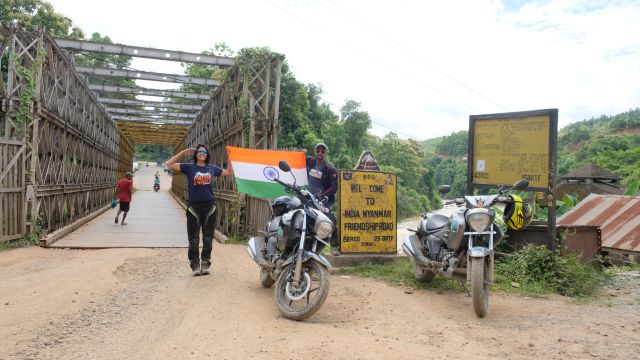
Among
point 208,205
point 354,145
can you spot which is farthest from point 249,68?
point 354,145

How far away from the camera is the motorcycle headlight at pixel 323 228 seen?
506 centimetres

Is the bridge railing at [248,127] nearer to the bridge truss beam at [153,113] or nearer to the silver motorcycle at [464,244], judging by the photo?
the silver motorcycle at [464,244]

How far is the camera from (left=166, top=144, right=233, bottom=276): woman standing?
22.5 feet

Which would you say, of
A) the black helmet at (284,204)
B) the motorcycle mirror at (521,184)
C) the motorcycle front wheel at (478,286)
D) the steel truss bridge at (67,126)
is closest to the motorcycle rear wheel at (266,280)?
the black helmet at (284,204)

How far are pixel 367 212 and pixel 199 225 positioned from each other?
2.67m

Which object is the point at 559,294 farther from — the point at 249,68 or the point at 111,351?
the point at 249,68

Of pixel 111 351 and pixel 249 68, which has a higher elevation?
pixel 249 68

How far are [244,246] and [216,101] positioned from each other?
7713mm

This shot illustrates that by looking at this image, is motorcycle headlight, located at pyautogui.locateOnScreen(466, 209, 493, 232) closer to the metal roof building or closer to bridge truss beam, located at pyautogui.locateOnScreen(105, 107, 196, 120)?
the metal roof building

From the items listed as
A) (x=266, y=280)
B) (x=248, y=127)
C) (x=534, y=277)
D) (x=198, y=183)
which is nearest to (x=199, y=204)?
(x=198, y=183)

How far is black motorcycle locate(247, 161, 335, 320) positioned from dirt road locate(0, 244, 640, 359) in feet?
0.71

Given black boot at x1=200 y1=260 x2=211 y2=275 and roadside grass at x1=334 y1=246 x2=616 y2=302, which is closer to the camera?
roadside grass at x1=334 y1=246 x2=616 y2=302

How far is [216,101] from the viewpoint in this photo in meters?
17.0

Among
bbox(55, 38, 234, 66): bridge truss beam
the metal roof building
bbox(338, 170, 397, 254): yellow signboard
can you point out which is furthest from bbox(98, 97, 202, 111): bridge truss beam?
the metal roof building
